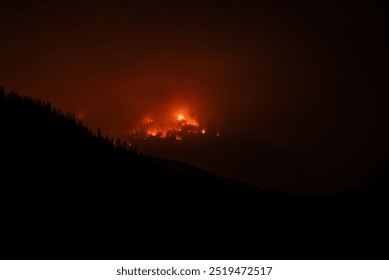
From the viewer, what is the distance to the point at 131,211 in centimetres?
4022

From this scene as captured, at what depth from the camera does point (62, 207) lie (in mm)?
33188

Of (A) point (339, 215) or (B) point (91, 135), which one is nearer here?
(A) point (339, 215)

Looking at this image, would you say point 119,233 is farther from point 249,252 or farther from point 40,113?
point 40,113

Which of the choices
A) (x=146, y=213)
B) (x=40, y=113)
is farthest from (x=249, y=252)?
(x=40, y=113)

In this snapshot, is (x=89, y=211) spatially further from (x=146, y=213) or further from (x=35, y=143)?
(x=35, y=143)

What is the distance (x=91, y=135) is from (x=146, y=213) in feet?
42.3

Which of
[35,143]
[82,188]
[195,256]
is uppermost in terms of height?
[35,143]

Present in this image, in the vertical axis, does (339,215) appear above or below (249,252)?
above

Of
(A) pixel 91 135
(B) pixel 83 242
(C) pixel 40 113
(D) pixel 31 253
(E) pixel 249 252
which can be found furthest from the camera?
(A) pixel 91 135

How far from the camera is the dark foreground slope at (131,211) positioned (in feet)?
105

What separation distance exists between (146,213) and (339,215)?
20275mm

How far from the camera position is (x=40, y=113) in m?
44.0

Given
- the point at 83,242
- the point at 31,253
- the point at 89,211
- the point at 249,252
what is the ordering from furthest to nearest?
the point at 249,252 < the point at 89,211 < the point at 83,242 < the point at 31,253

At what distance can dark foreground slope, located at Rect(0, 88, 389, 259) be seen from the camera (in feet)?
105
